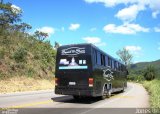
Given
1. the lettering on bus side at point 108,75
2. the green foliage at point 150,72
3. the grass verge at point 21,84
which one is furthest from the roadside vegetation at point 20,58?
the green foliage at point 150,72

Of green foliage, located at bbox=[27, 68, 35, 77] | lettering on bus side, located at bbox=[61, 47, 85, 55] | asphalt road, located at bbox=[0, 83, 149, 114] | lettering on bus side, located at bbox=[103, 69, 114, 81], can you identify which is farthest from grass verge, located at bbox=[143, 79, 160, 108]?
green foliage, located at bbox=[27, 68, 35, 77]

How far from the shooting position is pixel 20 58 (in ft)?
137

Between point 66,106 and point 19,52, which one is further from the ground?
point 19,52

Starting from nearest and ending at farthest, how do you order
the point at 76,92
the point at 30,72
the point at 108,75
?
the point at 76,92 < the point at 108,75 < the point at 30,72

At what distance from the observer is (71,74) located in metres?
19.5

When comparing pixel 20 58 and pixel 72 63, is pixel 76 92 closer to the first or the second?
pixel 72 63

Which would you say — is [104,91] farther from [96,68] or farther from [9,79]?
[9,79]

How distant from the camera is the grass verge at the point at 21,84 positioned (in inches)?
1251

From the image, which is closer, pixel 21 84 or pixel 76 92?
pixel 76 92

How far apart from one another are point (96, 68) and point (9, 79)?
18.0 meters

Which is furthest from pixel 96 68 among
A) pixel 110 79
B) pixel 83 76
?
pixel 110 79

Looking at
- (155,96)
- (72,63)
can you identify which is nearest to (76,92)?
(72,63)

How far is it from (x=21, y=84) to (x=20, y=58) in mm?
6730

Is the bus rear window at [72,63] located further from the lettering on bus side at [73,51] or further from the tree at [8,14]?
the tree at [8,14]
